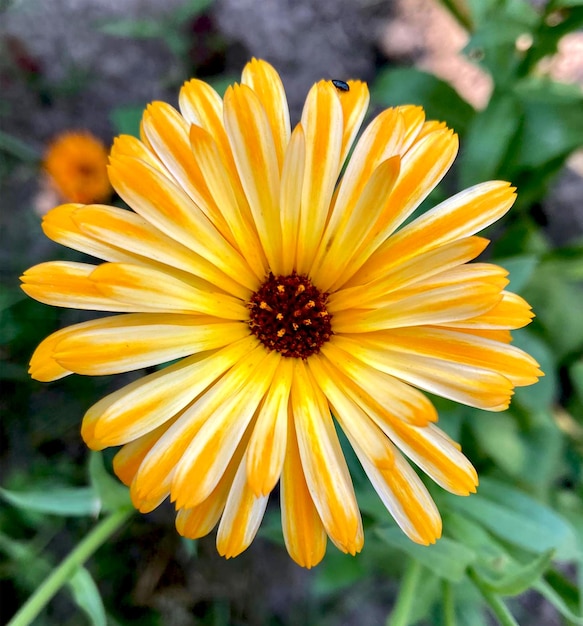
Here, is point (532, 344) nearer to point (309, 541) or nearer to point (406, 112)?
point (406, 112)

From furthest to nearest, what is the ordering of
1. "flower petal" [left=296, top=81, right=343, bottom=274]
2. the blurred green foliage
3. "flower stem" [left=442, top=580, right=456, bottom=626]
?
the blurred green foliage
"flower stem" [left=442, top=580, right=456, bottom=626]
"flower petal" [left=296, top=81, right=343, bottom=274]

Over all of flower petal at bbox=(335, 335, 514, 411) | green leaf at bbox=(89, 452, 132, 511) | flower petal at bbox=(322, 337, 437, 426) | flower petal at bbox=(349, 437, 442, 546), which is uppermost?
flower petal at bbox=(335, 335, 514, 411)

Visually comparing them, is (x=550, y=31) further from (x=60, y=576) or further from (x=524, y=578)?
(x=60, y=576)

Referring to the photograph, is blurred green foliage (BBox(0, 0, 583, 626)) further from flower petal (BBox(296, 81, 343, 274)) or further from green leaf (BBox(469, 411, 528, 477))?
flower petal (BBox(296, 81, 343, 274))

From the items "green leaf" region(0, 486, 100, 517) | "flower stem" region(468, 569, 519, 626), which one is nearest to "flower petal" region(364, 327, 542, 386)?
"flower stem" region(468, 569, 519, 626)

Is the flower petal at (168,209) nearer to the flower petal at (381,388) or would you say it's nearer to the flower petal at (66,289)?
the flower petal at (66,289)

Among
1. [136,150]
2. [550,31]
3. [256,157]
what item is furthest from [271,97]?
[550,31]
